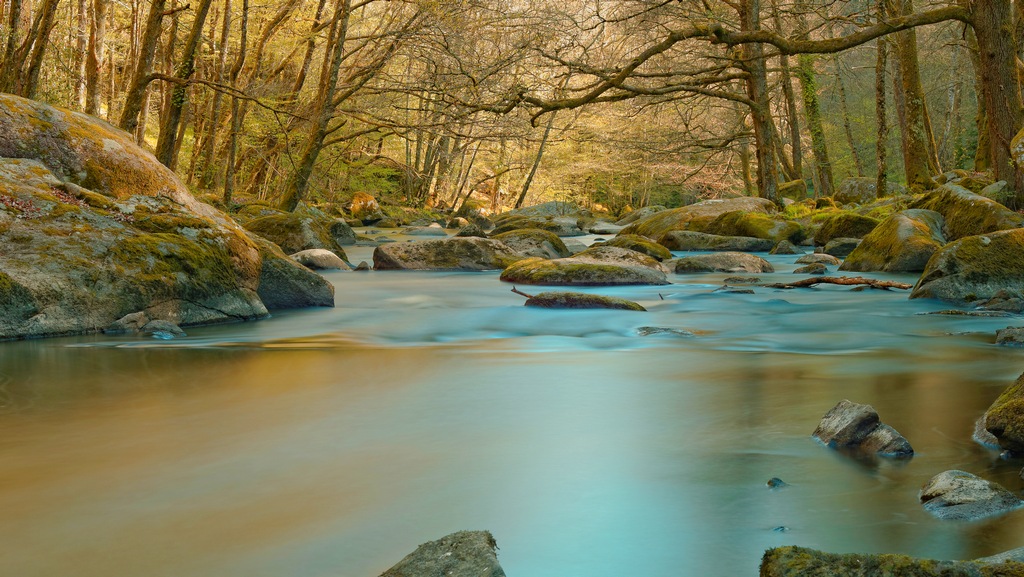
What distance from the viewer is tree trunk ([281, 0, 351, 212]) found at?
1662 centimetres

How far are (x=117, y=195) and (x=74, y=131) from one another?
0.79 metres

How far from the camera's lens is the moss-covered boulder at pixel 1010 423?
3.29m

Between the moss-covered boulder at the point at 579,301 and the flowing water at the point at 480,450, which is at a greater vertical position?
the moss-covered boulder at the point at 579,301

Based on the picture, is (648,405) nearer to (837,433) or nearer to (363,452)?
(837,433)

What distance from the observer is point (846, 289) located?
34.9 ft

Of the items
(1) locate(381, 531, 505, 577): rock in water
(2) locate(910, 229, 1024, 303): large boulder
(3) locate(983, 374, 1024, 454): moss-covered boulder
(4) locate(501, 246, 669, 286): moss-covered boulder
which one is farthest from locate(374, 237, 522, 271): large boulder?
(1) locate(381, 531, 505, 577): rock in water

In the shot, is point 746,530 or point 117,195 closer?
point 746,530

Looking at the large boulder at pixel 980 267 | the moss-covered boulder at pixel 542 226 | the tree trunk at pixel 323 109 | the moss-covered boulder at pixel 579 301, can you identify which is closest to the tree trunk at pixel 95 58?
the tree trunk at pixel 323 109

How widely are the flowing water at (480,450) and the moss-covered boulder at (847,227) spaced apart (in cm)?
1021

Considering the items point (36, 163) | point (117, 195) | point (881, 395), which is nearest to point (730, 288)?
point (881, 395)

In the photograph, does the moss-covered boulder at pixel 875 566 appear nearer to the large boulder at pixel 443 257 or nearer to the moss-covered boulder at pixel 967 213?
the moss-covered boulder at pixel 967 213

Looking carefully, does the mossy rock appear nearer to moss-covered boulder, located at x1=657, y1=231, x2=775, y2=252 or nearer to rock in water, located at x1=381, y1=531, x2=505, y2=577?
moss-covered boulder, located at x1=657, y1=231, x2=775, y2=252

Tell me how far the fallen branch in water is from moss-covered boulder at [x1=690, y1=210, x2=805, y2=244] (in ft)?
24.4

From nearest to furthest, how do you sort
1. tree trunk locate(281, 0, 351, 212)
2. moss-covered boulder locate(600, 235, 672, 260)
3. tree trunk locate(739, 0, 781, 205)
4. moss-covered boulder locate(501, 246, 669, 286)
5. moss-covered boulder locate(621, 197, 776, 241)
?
moss-covered boulder locate(501, 246, 669, 286), moss-covered boulder locate(600, 235, 672, 260), tree trunk locate(281, 0, 351, 212), tree trunk locate(739, 0, 781, 205), moss-covered boulder locate(621, 197, 776, 241)
